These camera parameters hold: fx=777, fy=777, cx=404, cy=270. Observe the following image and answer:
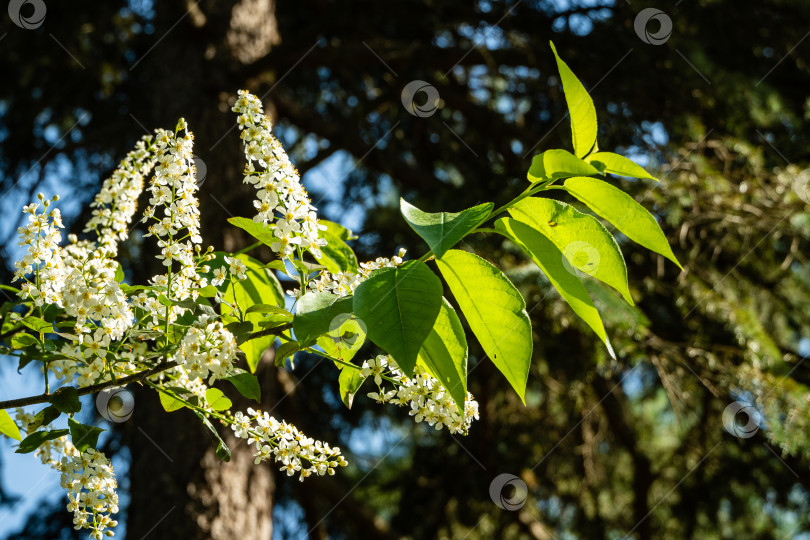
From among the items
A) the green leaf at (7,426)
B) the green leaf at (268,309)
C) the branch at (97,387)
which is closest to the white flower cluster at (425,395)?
the green leaf at (268,309)

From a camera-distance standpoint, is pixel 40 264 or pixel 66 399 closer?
pixel 66 399

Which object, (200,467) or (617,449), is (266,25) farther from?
(617,449)

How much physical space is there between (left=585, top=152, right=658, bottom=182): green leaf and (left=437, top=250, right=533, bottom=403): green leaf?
0.65 feet

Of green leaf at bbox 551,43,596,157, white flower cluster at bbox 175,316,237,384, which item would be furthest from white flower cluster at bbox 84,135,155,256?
green leaf at bbox 551,43,596,157

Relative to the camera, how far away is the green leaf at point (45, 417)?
37.7 inches

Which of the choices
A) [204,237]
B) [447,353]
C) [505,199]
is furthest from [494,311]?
[204,237]

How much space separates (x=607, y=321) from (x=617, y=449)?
2.79m

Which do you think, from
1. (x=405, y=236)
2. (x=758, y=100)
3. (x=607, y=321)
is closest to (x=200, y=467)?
(x=405, y=236)

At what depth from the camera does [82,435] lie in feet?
3.12

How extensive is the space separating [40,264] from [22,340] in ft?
0.34

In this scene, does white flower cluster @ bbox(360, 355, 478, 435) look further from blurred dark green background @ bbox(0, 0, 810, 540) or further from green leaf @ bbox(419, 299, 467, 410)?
blurred dark green background @ bbox(0, 0, 810, 540)

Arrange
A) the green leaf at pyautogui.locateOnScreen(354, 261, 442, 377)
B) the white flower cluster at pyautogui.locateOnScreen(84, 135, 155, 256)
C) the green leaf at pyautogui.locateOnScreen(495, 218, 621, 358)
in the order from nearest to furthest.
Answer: the green leaf at pyautogui.locateOnScreen(354, 261, 442, 377) < the green leaf at pyautogui.locateOnScreen(495, 218, 621, 358) < the white flower cluster at pyautogui.locateOnScreen(84, 135, 155, 256)

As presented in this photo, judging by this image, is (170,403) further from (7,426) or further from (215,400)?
(7,426)

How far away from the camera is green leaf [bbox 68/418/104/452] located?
0.93 meters
